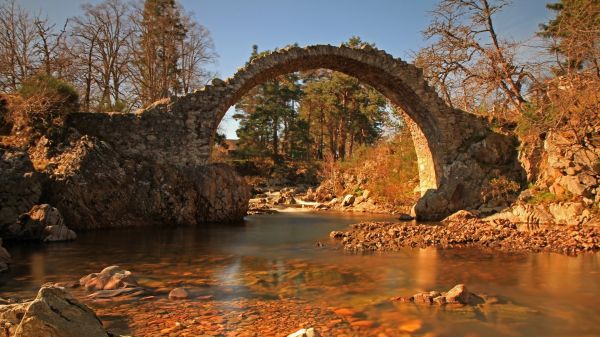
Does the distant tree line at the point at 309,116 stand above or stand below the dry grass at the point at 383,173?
above

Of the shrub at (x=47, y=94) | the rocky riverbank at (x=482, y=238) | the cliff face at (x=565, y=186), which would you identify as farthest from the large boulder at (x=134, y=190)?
the cliff face at (x=565, y=186)

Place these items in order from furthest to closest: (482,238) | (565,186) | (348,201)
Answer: (348,201) < (565,186) < (482,238)

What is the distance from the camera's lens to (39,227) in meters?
8.32

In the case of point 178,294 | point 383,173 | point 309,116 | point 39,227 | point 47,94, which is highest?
point 309,116

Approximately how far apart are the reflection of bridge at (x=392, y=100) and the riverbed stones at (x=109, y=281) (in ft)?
23.6

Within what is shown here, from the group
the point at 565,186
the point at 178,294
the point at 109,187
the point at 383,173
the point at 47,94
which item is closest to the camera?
the point at 178,294

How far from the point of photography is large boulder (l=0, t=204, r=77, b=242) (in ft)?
26.6

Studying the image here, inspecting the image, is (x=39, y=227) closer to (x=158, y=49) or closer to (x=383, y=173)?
(x=383, y=173)

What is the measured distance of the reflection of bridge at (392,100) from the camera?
12047mm

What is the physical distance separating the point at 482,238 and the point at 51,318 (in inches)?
297

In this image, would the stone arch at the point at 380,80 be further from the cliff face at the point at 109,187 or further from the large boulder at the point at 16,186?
the large boulder at the point at 16,186

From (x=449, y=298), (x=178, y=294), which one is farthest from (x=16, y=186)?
(x=449, y=298)

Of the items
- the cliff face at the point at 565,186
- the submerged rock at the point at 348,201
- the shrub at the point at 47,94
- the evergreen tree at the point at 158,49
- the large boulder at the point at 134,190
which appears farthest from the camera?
the evergreen tree at the point at 158,49

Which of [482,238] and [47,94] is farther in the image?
[47,94]
